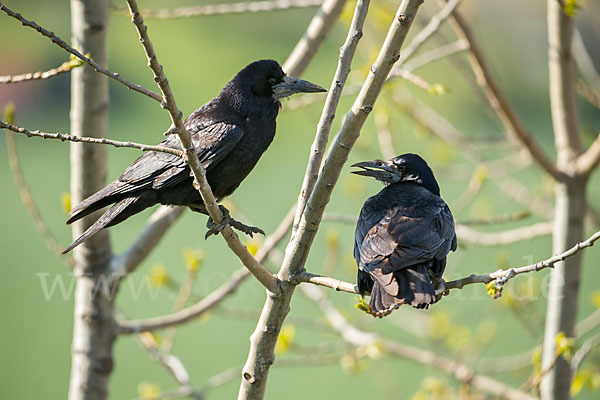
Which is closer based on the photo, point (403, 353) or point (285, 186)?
point (403, 353)

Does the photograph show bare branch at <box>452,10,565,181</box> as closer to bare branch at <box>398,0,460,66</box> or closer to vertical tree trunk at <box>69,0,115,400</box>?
bare branch at <box>398,0,460,66</box>

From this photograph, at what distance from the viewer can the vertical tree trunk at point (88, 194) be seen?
3.25 m

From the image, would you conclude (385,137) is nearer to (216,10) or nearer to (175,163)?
(216,10)

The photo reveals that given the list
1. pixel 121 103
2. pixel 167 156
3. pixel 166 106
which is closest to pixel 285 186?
pixel 121 103

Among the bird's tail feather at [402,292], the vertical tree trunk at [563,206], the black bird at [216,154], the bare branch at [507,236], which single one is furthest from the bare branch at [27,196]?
the vertical tree trunk at [563,206]

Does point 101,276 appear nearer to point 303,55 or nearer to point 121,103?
point 303,55

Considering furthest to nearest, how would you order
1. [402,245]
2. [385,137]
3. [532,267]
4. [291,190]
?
[291,190] < [385,137] < [402,245] < [532,267]

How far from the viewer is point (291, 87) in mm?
3490

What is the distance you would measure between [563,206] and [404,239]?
1.35 metres

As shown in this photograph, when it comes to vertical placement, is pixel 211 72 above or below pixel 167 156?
above

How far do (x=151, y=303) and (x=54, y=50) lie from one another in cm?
710

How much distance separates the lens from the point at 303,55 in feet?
11.9

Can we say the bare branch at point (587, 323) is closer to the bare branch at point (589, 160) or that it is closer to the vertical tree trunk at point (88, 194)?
the bare branch at point (589, 160)

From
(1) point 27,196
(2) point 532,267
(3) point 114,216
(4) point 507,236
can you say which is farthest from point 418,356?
(1) point 27,196
